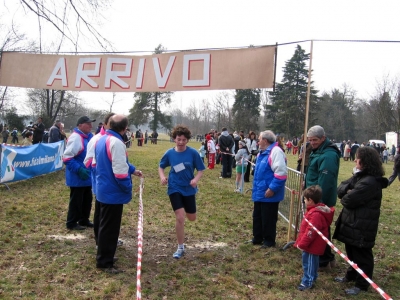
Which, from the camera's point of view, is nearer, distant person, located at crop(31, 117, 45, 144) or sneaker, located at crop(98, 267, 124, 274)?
sneaker, located at crop(98, 267, 124, 274)

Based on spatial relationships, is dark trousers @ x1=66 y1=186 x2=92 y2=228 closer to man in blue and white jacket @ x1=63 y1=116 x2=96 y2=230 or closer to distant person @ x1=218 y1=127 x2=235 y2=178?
man in blue and white jacket @ x1=63 y1=116 x2=96 y2=230

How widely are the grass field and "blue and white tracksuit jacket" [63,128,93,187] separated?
0.88m

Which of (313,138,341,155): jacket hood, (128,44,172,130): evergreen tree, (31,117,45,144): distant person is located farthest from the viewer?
(128,44,172,130): evergreen tree

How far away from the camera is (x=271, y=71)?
195 inches

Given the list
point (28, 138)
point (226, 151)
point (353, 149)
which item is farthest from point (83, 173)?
point (353, 149)

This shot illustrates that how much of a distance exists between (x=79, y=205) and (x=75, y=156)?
0.91 meters

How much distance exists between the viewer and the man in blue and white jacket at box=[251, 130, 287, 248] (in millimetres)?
5020

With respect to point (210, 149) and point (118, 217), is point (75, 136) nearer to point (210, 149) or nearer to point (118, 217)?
point (118, 217)

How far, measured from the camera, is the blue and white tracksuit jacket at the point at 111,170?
4.02 meters

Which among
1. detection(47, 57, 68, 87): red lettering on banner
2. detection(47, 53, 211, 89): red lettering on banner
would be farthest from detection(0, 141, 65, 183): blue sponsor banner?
detection(47, 53, 211, 89): red lettering on banner

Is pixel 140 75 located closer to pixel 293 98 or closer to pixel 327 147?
pixel 327 147

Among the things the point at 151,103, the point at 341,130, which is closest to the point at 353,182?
the point at 151,103

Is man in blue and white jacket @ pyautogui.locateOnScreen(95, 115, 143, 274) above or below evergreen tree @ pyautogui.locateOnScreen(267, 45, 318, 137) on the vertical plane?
below

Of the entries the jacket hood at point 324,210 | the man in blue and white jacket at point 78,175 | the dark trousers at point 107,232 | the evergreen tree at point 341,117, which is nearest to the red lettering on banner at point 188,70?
the man in blue and white jacket at point 78,175
